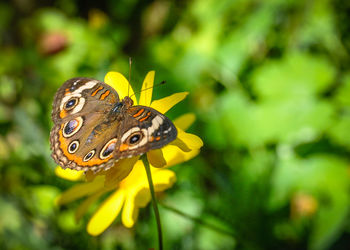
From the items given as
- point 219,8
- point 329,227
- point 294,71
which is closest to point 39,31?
point 219,8

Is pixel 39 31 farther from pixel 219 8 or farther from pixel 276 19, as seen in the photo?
pixel 276 19

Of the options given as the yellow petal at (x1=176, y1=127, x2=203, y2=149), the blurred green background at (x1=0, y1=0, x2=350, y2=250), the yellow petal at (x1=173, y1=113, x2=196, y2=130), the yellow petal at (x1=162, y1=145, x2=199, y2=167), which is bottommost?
the blurred green background at (x1=0, y1=0, x2=350, y2=250)

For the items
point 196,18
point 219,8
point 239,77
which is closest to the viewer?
point 239,77

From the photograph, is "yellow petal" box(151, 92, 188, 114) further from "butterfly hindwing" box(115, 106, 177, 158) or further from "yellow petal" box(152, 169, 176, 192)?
"yellow petal" box(152, 169, 176, 192)

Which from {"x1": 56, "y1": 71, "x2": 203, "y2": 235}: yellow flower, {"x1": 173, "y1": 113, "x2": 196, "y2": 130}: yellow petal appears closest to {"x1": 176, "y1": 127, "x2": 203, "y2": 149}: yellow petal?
{"x1": 56, "y1": 71, "x2": 203, "y2": 235}: yellow flower

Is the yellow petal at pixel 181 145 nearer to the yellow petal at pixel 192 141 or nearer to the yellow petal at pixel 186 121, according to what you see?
the yellow petal at pixel 192 141

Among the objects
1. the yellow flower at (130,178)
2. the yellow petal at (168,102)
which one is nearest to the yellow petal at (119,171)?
the yellow flower at (130,178)

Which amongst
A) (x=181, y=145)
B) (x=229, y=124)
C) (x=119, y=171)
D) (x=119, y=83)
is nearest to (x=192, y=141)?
(x=181, y=145)
